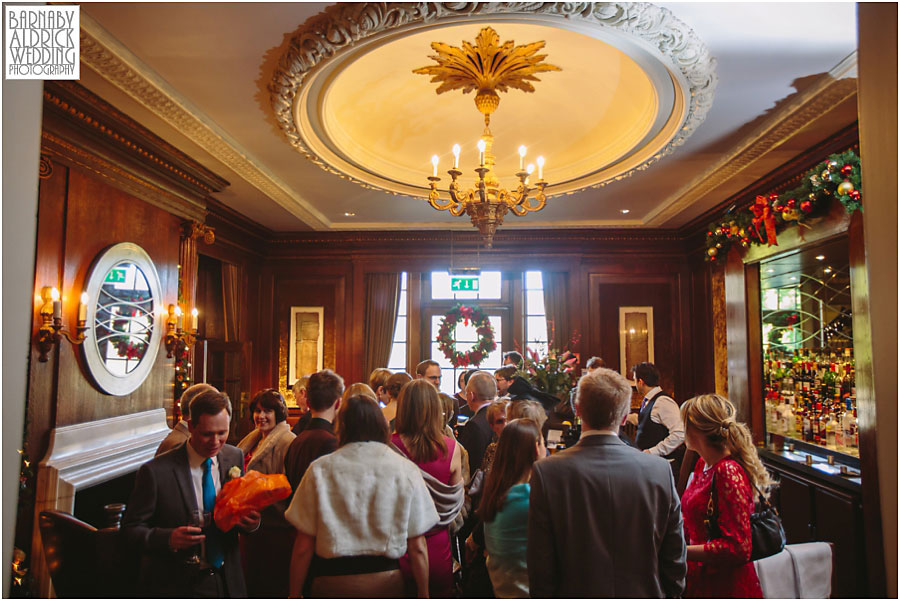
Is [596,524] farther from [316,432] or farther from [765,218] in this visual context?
[765,218]

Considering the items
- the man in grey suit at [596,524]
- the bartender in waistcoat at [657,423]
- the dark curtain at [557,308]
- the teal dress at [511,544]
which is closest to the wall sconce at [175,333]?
the teal dress at [511,544]

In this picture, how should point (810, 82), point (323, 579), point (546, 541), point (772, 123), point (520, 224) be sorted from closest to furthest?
point (546, 541) < point (323, 579) < point (810, 82) < point (772, 123) < point (520, 224)

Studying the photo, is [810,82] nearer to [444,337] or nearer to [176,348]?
[176,348]

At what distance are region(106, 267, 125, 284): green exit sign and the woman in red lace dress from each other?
13.2 feet

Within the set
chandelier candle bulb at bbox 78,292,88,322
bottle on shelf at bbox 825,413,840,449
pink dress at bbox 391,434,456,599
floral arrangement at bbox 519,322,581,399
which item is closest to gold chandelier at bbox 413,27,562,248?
floral arrangement at bbox 519,322,581,399

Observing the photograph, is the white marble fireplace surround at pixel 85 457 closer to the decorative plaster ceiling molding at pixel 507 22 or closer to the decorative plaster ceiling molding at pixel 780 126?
the decorative plaster ceiling molding at pixel 507 22

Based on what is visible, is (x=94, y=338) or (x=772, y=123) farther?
(x=772, y=123)

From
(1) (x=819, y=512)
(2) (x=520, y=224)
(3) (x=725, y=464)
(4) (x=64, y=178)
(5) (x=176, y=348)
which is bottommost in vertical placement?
(1) (x=819, y=512)

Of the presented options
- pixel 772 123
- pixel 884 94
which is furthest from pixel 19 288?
pixel 772 123

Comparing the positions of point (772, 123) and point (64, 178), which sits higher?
point (772, 123)

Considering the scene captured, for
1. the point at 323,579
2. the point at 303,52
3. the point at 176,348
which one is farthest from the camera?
the point at 176,348

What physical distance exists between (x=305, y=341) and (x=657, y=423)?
5584mm

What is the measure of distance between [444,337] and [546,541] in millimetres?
6997

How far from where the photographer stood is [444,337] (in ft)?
28.8
